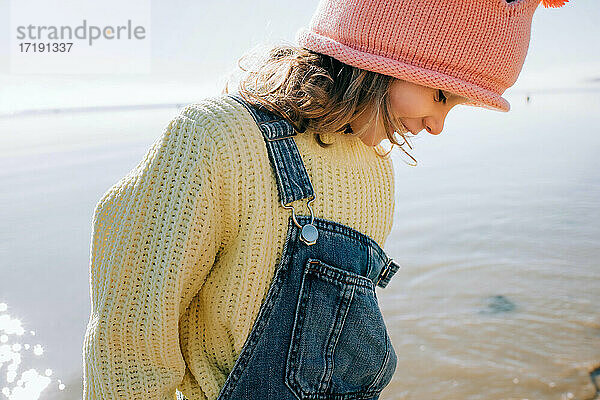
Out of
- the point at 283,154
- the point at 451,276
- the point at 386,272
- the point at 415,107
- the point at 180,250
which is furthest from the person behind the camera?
the point at 451,276

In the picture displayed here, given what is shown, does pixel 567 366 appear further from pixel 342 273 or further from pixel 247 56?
pixel 247 56

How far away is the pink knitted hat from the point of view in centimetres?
113

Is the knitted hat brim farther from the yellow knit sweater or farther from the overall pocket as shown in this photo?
the overall pocket

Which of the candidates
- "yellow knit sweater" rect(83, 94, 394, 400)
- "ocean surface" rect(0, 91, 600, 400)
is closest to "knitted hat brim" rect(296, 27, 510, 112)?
"yellow knit sweater" rect(83, 94, 394, 400)

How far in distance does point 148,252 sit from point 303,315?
0.33 meters

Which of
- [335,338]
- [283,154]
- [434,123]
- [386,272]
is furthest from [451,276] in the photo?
[283,154]

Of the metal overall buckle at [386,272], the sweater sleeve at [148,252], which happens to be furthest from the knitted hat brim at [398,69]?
the metal overall buckle at [386,272]

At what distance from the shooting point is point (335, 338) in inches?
45.3

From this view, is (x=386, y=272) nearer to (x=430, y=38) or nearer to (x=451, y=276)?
(x=430, y=38)

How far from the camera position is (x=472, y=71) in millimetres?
1187

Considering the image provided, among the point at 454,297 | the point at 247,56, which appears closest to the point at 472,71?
the point at 247,56

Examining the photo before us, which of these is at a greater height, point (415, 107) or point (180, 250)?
point (415, 107)

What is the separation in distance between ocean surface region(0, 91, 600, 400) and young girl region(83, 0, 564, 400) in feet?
5.91

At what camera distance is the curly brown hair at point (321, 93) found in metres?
1.19
